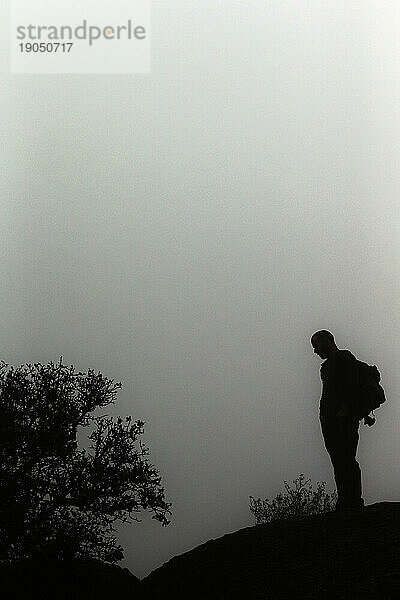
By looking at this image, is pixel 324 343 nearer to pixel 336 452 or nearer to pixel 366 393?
pixel 366 393

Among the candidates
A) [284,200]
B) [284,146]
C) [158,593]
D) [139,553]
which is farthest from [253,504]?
[158,593]

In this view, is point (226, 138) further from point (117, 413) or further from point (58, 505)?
point (58, 505)

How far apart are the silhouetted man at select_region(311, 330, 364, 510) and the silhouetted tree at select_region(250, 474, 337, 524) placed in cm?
851

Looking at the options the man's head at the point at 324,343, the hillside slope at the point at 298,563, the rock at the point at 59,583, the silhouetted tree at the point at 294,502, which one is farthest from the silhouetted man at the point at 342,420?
the silhouetted tree at the point at 294,502

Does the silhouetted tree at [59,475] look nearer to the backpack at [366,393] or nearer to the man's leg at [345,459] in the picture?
the man's leg at [345,459]

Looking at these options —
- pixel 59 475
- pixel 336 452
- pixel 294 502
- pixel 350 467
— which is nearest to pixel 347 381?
pixel 336 452

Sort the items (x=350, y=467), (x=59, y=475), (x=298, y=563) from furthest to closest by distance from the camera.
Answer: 1. (x=59, y=475)
2. (x=350, y=467)
3. (x=298, y=563)

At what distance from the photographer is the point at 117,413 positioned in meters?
17.5

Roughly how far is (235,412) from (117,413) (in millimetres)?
2714

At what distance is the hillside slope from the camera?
288 inches

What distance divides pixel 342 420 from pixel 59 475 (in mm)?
3570

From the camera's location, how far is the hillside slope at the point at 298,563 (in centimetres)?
731

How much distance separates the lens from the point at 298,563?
26.2 ft

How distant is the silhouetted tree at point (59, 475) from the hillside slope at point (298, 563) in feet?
4.57
